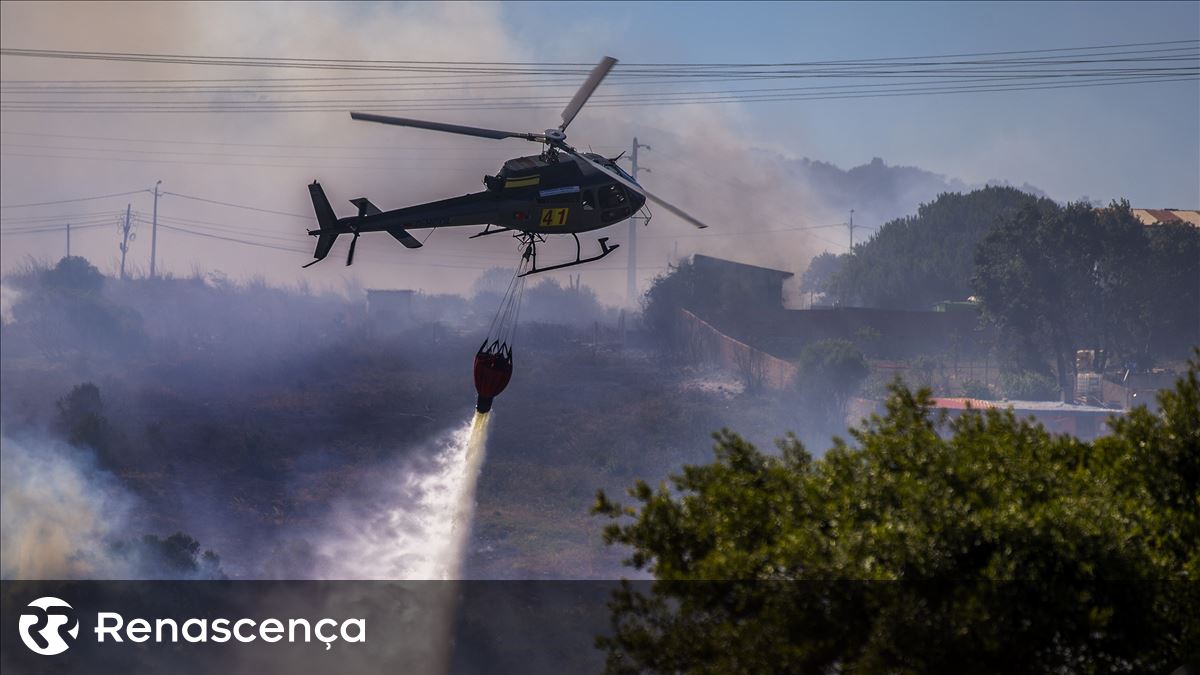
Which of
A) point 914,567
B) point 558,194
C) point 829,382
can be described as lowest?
point 914,567

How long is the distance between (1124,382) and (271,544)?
97.6 meters

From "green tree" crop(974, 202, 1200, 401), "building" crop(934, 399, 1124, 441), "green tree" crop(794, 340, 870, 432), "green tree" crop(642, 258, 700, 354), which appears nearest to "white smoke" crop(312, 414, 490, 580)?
"green tree" crop(794, 340, 870, 432)

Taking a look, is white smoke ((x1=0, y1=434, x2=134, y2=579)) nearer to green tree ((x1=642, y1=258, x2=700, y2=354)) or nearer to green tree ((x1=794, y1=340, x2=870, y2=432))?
green tree ((x1=794, y1=340, x2=870, y2=432))

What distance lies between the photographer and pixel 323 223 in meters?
40.6

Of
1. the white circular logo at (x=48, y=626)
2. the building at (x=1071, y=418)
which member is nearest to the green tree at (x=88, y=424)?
the white circular logo at (x=48, y=626)

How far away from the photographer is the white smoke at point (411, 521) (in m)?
99.9

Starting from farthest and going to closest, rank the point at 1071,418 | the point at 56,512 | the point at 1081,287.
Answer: the point at 1081,287 → the point at 1071,418 → the point at 56,512

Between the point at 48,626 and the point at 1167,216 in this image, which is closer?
the point at 48,626

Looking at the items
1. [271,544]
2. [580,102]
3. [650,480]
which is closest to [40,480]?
[271,544]

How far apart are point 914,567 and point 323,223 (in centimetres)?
2576

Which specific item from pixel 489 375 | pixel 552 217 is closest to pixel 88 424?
pixel 489 375

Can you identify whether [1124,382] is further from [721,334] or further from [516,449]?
[516,449]

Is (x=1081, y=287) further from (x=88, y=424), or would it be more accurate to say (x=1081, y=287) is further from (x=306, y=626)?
(x=88, y=424)

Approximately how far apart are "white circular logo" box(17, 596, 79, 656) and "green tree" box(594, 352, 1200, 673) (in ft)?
235
